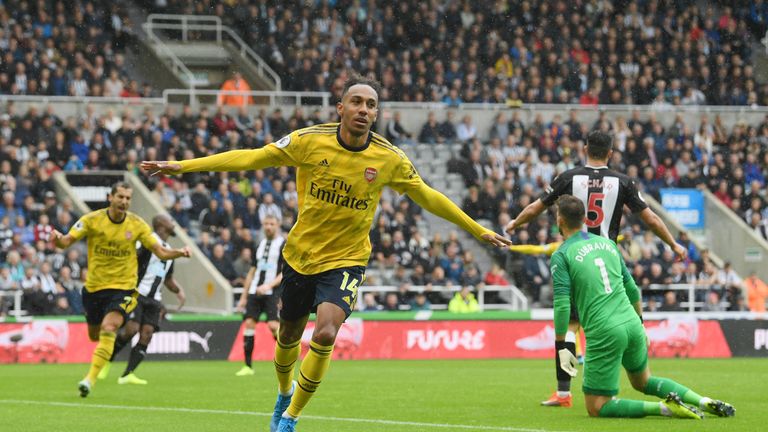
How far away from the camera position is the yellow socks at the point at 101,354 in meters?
14.7

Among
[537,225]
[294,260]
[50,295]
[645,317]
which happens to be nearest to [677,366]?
[645,317]

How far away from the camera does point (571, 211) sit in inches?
431

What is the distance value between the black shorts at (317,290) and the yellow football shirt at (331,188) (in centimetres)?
6

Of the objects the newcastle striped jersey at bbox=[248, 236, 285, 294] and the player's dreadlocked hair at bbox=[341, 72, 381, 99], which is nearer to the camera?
the player's dreadlocked hair at bbox=[341, 72, 381, 99]

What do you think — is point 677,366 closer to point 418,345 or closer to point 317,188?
point 418,345

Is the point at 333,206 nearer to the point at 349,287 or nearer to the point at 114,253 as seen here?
the point at 349,287

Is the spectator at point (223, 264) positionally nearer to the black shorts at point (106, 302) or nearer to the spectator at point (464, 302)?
the spectator at point (464, 302)

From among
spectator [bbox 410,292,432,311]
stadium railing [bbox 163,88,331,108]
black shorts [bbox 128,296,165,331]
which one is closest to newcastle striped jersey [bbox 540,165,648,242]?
black shorts [bbox 128,296,165,331]

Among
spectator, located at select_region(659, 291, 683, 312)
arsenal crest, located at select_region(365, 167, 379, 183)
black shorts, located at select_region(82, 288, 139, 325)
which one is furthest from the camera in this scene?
spectator, located at select_region(659, 291, 683, 312)

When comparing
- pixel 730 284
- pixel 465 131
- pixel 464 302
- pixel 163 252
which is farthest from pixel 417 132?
pixel 163 252

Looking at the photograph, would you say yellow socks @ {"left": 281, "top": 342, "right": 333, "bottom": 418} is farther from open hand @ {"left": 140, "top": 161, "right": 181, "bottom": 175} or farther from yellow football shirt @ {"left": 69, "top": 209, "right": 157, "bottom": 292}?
yellow football shirt @ {"left": 69, "top": 209, "right": 157, "bottom": 292}

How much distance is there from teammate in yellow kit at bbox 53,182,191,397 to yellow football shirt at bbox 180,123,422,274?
5.81 metres

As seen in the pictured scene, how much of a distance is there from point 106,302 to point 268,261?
3933 millimetres

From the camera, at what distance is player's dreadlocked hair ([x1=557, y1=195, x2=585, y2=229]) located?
10953mm
